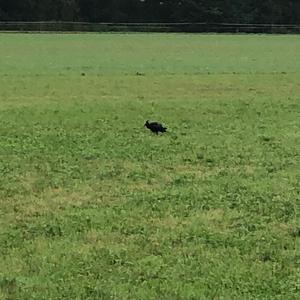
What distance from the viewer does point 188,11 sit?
252ft

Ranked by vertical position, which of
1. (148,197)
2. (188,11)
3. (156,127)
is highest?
(148,197)

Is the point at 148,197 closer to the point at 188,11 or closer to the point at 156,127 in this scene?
the point at 156,127

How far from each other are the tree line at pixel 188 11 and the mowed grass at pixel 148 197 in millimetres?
57541

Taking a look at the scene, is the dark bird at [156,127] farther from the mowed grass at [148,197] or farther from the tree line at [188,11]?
the tree line at [188,11]

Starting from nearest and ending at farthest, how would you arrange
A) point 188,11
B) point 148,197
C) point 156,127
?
1. point 148,197
2. point 156,127
3. point 188,11

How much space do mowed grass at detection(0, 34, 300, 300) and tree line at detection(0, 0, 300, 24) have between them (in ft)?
189

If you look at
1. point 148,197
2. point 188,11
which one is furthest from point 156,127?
point 188,11

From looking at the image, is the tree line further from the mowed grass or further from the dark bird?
the dark bird

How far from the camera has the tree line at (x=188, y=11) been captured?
7562cm

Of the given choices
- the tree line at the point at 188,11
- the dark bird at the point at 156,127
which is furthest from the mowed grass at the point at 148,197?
the tree line at the point at 188,11

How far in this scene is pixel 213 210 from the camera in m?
7.66

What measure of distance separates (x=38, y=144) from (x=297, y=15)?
68858 millimetres

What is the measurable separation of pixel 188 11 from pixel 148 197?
70.0 metres

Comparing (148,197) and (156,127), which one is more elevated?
(148,197)
